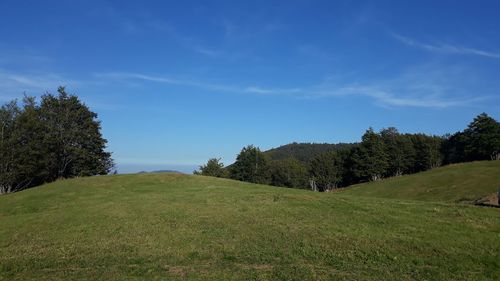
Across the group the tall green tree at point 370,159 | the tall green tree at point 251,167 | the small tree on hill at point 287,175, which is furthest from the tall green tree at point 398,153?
the tall green tree at point 251,167

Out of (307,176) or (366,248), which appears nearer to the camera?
(366,248)

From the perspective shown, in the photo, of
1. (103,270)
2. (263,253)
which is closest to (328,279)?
(263,253)

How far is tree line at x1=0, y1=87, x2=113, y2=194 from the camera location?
56281 millimetres

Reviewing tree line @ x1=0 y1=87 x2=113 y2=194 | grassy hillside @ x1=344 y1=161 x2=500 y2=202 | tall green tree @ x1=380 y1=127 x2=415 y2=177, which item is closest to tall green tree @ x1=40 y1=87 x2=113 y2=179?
tree line @ x1=0 y1=87 x2=113 y2=194

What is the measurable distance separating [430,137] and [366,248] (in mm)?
146448

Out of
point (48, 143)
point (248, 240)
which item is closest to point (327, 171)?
point (48, 143)

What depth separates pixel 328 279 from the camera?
455 inches

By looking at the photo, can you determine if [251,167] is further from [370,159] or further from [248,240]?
[248,240]

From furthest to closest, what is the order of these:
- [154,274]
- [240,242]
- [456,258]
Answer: [240,242] → [456,258] → [154,274]

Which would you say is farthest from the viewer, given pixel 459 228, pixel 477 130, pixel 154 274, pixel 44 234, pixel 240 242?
pixel 477 130

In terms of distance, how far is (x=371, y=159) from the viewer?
11494 cm

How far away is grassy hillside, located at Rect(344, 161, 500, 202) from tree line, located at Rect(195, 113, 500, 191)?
5190 centimetres

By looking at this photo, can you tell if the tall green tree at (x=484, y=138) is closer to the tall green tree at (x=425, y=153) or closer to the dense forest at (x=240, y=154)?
the dense forest at (x=240, y=154)

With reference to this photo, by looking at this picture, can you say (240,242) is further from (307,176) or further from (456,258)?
(307,176)
